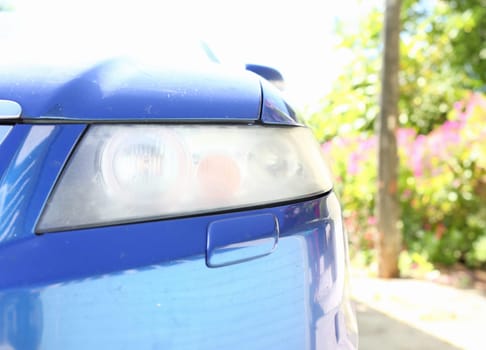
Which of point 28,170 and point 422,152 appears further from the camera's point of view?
point 422,152

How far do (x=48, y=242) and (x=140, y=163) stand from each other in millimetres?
194

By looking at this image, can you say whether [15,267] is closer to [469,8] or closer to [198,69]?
[198,69]

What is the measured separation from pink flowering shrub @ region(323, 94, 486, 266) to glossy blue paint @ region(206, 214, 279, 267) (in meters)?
3.23

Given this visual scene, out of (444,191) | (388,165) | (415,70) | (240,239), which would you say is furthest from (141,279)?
(415,70)

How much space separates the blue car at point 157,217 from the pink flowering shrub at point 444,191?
10.4ft

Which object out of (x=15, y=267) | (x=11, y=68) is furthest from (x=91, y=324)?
(x=11, y=68)

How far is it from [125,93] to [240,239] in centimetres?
31

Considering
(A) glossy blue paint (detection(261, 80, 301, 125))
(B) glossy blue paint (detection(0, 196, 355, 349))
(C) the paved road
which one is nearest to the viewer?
(B) glossy blue paint (detection(0, 196, 355, 349))

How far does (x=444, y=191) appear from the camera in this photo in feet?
13.6

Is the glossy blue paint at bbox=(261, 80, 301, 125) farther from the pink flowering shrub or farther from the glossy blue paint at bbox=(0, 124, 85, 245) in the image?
the pink flowering shrub

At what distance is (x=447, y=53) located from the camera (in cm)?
770

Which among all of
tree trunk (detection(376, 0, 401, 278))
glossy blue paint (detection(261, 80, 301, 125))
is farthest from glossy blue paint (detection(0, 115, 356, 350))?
tree trunk (detection(376, 0, 401, 278))

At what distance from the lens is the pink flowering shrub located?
4016 mm

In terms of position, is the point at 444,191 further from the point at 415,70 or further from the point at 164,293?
the point at 164,293
